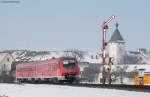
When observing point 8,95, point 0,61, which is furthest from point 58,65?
point 0,61

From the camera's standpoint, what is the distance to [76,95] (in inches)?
1077

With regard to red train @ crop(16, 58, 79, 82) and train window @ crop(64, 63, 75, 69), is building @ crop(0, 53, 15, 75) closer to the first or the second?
red train @ crop(16, 58, 79, 82)

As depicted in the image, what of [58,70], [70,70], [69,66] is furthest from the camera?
[69,66]

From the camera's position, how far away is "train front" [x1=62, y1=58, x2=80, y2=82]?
54812 mm

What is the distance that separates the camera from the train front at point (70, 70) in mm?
54812

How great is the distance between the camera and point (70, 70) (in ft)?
183

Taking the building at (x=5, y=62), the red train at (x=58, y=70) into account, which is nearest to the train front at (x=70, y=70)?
the red train at (x=58, y=70)

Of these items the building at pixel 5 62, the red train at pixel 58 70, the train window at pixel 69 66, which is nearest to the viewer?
the red train at pixel 58 70

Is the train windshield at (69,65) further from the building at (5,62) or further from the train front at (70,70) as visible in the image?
the building at (5,62)

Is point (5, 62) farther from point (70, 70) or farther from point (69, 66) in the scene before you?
point (70, 70)

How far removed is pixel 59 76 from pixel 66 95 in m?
26.7

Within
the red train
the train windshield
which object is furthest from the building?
the train windshield

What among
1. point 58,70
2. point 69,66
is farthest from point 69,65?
point 58,70

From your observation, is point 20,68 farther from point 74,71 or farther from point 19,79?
point 74,71
